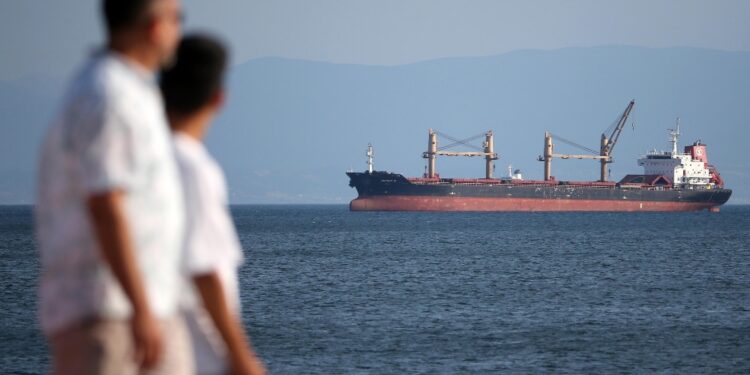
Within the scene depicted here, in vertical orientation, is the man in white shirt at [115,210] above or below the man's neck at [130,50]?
below

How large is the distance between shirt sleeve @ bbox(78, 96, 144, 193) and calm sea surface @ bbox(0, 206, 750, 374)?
1492cm

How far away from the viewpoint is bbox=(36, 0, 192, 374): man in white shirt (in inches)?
107

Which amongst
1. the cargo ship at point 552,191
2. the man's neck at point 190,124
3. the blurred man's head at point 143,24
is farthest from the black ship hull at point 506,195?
the blurred man's head at point 143,24

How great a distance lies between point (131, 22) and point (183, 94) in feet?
1.37

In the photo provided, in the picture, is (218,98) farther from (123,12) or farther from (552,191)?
(552,191)

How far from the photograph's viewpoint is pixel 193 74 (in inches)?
127

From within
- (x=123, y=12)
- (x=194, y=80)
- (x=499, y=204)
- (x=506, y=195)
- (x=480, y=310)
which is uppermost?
(x=123, y=12)

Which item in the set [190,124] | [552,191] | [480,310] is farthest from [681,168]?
[190,124]

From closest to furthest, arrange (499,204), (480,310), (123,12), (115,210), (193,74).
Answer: (115,210) → (123,12) → (193,74) → (480,310) → (499,204)

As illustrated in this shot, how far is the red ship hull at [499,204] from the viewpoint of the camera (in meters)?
88.0

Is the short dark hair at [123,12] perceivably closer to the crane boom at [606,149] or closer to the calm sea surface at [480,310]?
the calm sea surface at [480,310]

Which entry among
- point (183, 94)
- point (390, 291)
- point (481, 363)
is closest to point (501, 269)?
point (390, 291)

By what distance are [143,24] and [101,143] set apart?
1.07 feet

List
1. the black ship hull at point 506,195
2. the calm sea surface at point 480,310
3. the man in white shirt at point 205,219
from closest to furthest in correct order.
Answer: the man in white shirt at point 205,219 → the calm sea surface at point 480,310 → the black ship hull at point 506,195
